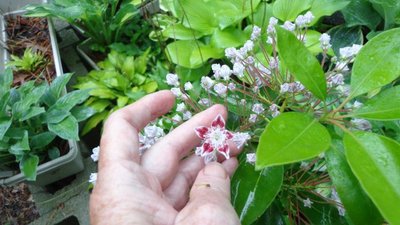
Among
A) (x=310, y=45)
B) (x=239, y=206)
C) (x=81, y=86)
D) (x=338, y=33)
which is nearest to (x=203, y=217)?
(x=239, y=206)

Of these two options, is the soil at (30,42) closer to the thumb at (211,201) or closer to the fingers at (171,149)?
the fingers at (171,149)

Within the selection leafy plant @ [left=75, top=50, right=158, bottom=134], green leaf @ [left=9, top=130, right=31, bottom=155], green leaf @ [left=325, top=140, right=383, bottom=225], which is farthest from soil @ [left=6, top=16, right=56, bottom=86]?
green leaf @ [left=325, top=140, right=383, bottom=225]

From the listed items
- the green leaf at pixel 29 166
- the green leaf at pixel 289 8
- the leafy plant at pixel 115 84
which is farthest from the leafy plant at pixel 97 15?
the green leaf at pixel 289 8

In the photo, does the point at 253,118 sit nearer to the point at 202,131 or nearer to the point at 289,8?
the point at 202,131

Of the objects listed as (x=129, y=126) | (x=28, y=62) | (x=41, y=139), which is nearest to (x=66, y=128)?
(x=41, y=139)

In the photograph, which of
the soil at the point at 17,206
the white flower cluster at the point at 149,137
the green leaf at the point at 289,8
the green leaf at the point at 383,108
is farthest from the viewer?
the soil at the point at 17,206

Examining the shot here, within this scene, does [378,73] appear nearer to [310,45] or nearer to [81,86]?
[310,45]

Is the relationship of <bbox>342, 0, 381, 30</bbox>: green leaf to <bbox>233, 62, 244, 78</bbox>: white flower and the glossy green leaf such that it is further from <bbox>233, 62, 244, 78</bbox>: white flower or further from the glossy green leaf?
<bbox>233, 62, 244, 78</bbox>: white flower

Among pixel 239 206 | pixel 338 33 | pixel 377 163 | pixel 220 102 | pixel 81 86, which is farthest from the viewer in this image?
pixel 81 86
